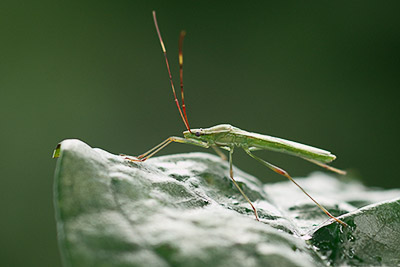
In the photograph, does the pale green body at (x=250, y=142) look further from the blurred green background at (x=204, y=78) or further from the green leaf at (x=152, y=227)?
the blurred green background at (x=204, y=78)

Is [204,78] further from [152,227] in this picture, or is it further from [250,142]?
[152,227]

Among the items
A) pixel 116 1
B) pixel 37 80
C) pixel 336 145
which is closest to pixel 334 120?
pixel 336 145

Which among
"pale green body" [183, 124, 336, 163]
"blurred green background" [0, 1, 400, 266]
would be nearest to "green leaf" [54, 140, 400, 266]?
"pale green body" [183, 124, 336, 163]

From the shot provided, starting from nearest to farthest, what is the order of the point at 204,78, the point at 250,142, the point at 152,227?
the point at 152,227
the point at 250,142
the point at 204,78

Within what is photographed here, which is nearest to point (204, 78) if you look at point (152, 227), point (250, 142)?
point (250, 142)

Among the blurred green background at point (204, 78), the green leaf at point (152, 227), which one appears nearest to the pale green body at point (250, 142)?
the green leaf at point (152, 227)

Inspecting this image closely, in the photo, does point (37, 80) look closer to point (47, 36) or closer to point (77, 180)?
point (47, 36)
